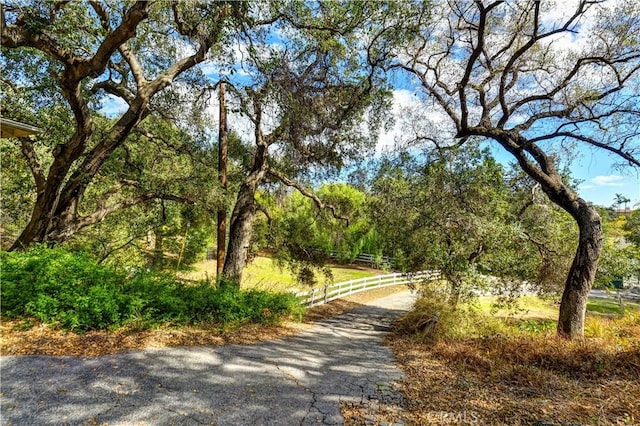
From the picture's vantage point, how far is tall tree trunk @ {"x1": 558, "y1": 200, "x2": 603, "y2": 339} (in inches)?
245

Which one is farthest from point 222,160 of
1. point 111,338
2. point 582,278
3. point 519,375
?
point 582,278

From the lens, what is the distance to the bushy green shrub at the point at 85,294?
4461 millimetres

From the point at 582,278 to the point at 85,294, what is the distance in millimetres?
9384

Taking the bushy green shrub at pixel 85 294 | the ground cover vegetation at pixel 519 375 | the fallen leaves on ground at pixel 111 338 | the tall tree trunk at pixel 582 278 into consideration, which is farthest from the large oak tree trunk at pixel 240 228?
the tall tree trunk at pixel 582 278

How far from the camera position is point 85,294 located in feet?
15.3

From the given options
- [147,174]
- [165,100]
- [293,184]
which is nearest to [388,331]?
[293,184]

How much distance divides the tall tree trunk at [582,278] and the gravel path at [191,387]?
13.5 ft

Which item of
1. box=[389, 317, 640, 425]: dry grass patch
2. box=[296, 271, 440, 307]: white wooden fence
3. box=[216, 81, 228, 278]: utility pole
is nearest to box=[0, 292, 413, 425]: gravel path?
box=[389, 317, 640, 425]: dry grass patch

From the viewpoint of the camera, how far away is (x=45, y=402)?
2.93 metres

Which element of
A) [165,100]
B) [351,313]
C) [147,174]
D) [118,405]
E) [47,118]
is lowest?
[351,313]

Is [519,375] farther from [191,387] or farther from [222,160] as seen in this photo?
[222,160]

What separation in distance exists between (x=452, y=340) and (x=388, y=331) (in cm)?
260

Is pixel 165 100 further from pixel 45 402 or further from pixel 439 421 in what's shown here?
pixel 439 421

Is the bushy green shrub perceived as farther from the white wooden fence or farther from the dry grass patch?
the white wooden fence
